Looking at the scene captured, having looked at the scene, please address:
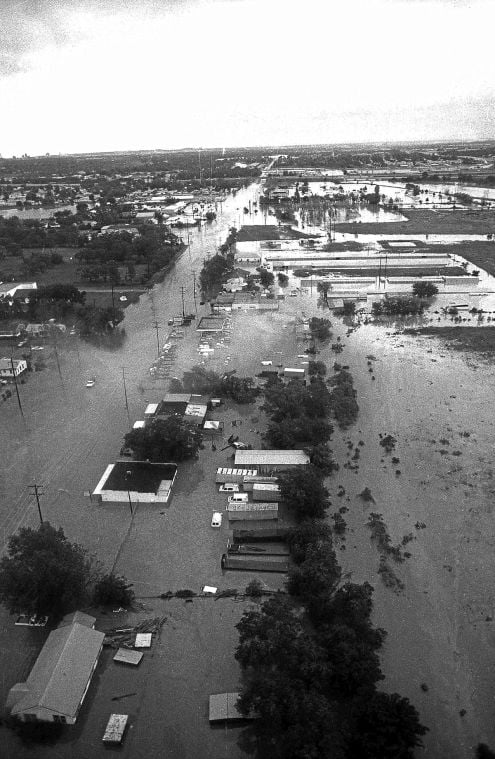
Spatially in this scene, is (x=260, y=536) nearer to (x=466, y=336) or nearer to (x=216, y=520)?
(x=216, y=520)

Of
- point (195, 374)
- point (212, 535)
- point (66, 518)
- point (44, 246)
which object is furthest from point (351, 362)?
point (44, 246)

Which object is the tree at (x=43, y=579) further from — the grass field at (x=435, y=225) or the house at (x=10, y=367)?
the grass field at (x=435, y=225)

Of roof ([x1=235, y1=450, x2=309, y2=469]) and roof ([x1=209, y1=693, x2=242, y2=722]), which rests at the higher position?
roof ([x1=235, y1=450, x2=309, y2=469])

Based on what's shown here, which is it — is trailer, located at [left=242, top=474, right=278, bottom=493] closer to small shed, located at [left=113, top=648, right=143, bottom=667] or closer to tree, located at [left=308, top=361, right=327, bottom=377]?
small shed, located at [left=113, top=648, right=143, bottom=667]

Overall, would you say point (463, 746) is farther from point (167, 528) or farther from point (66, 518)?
Result: point (66, 518)

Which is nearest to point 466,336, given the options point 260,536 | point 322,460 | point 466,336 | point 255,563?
point 466,336

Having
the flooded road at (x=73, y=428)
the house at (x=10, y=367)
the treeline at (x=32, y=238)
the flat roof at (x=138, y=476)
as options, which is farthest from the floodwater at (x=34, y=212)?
the flat roof at (x=138, y=476)

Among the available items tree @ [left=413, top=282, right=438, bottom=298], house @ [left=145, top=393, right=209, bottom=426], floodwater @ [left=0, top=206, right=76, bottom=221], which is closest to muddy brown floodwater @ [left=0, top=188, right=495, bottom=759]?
house @ [left=145, top=393, right=209, bottom=426]
